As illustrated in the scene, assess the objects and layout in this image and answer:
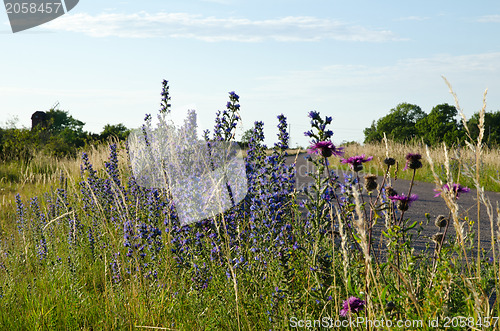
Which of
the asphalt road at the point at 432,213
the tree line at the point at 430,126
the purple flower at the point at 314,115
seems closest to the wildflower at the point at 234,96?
the asphalt road at the point at 432,213

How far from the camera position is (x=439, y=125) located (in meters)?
43.0

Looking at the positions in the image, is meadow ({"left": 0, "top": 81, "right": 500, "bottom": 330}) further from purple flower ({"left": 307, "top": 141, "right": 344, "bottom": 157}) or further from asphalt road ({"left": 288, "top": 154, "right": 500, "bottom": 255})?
asphalt road ({"left": 288, "top": 154, "right": 500, "bottom": 255})

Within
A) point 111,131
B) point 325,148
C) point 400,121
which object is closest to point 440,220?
point 325,148

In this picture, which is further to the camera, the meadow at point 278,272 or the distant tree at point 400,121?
the distant tree at point 400,121

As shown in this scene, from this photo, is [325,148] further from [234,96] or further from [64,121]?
[64,121]

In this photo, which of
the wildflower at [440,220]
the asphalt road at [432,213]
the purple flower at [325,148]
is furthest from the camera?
the asphalt road at [432,213]

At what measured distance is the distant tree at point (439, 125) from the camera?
41.5 m

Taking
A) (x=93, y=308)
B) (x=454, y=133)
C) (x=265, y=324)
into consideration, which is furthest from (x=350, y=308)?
(x=454, y=133)

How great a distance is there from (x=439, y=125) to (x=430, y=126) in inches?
61.1

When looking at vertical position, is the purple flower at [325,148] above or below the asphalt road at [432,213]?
above

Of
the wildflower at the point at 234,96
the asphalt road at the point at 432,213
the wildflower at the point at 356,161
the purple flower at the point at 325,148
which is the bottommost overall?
the asphalt road at the point at 432,213

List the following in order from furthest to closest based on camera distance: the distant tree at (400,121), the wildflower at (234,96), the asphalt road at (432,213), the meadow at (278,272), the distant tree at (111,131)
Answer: the distant tree at (400,121)
the distant tree at (111,131)
the asphalt road at (432,213)
the wildflower at (234,96)
the meadow at (278,272)

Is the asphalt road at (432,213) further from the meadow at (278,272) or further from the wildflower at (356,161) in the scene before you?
the wildflower at (356,161)

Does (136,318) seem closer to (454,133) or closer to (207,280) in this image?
(207,280)
